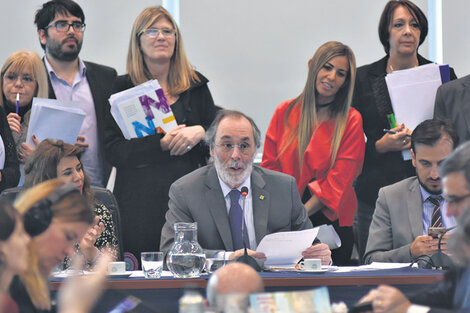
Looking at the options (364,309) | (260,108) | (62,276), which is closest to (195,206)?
(62,276)

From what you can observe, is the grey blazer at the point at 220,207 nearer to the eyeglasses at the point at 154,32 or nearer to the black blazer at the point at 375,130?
the black blazer at the point at 375,130

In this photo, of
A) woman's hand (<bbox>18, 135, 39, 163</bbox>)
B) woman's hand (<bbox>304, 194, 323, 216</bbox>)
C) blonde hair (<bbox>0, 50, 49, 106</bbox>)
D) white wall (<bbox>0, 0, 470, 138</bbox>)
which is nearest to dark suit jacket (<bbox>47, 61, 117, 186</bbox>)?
blonde hair (<bbox>0, 50, 49, 106</bbox>)

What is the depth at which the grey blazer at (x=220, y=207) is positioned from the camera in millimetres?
4004

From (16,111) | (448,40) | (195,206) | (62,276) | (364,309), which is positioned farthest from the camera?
(448,40)

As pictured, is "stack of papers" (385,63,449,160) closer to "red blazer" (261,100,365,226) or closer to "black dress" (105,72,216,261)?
"red blazer" (261,100,365,226)

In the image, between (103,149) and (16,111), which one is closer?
(16,111)

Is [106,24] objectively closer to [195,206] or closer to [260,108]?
[260,108]

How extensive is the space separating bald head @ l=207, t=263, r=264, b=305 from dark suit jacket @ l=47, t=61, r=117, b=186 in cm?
294

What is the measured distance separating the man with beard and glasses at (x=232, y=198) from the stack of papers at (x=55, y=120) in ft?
2.66

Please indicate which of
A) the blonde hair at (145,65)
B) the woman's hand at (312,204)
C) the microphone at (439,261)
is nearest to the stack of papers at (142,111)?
the blonde hair at (145,65)

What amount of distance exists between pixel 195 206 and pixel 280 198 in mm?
485

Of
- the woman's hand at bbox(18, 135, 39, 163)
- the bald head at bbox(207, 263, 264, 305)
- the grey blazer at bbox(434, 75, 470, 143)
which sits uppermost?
the grey blazer at bbox(434, 75, 470, 143)

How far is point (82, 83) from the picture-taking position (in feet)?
16.5

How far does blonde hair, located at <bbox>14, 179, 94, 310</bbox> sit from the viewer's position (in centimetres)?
219
